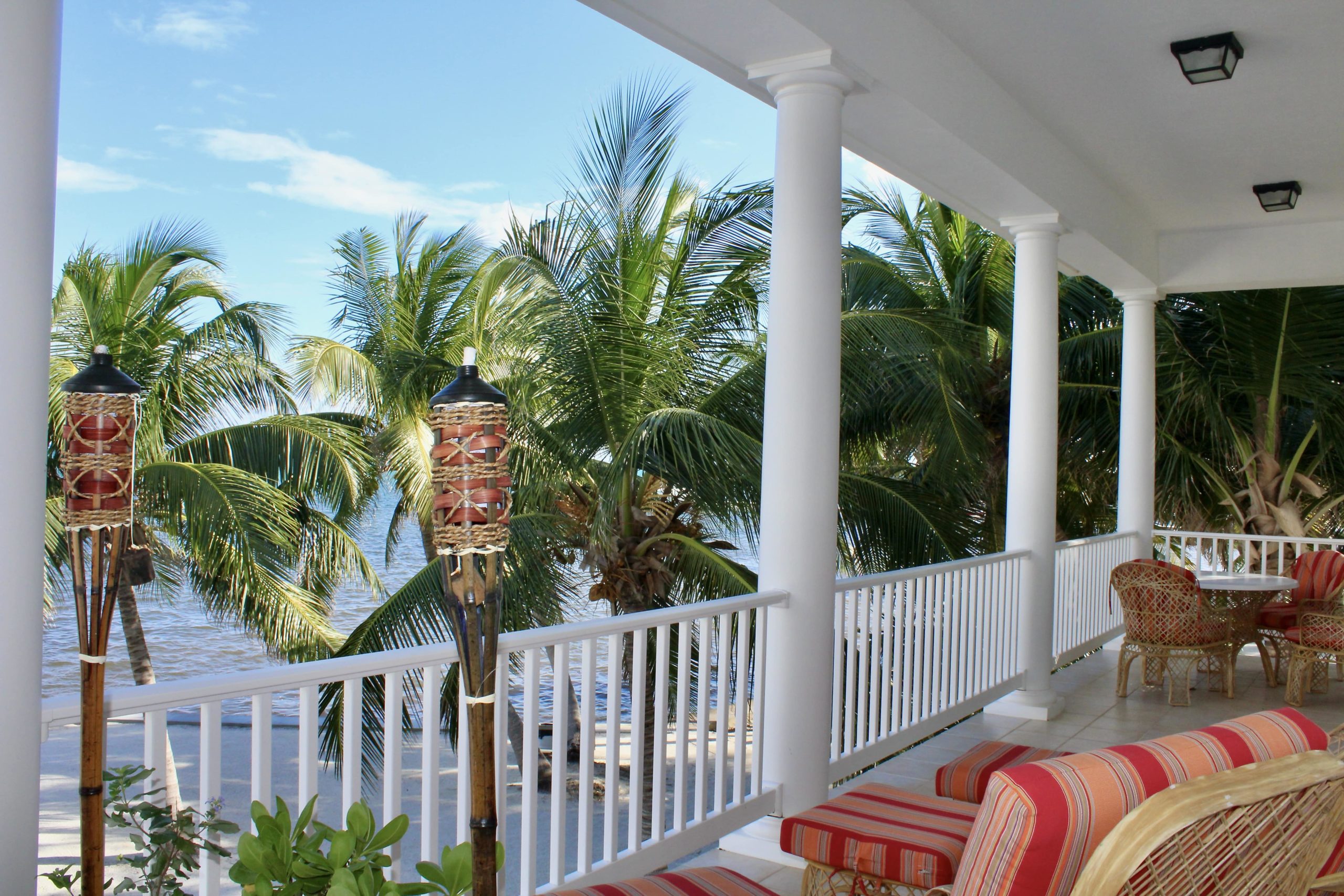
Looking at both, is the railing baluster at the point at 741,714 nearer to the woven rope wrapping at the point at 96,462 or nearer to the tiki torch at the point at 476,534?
the tiki torch at the point at 476,534

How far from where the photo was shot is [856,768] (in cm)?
421

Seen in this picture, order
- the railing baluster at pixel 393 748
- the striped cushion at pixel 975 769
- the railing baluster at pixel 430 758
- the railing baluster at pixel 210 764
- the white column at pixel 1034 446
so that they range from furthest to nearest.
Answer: the white column at pixel 1034 446, the striped cushion at pixel 975 769, the railing baluster at pixel 430 758, the railing baluster at pixel 393 748, the railing baluster at pixel 210 764

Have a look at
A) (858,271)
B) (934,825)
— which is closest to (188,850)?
(934,825)

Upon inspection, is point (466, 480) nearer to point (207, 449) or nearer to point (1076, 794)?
point (1076, 794)

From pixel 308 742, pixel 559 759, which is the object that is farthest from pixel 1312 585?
pixel 308 742

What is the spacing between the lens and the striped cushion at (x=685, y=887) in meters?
2.03

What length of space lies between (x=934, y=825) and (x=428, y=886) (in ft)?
5.26

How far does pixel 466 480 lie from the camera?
1516 millimetres

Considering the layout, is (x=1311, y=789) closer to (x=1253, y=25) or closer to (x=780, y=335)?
(x=780, y=335)

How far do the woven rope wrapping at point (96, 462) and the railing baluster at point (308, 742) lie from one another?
69 centimetres

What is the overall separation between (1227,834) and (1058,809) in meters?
0.21

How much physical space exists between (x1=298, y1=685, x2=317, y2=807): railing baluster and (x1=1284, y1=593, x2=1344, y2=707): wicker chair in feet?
19.5

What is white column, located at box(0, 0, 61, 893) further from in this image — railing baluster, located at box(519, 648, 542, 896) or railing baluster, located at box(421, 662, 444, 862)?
railing baluster, located at box(519, 648, 542, 896)

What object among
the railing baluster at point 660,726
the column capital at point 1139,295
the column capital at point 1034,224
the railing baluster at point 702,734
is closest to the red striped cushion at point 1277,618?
the column capital at point 1139,295
